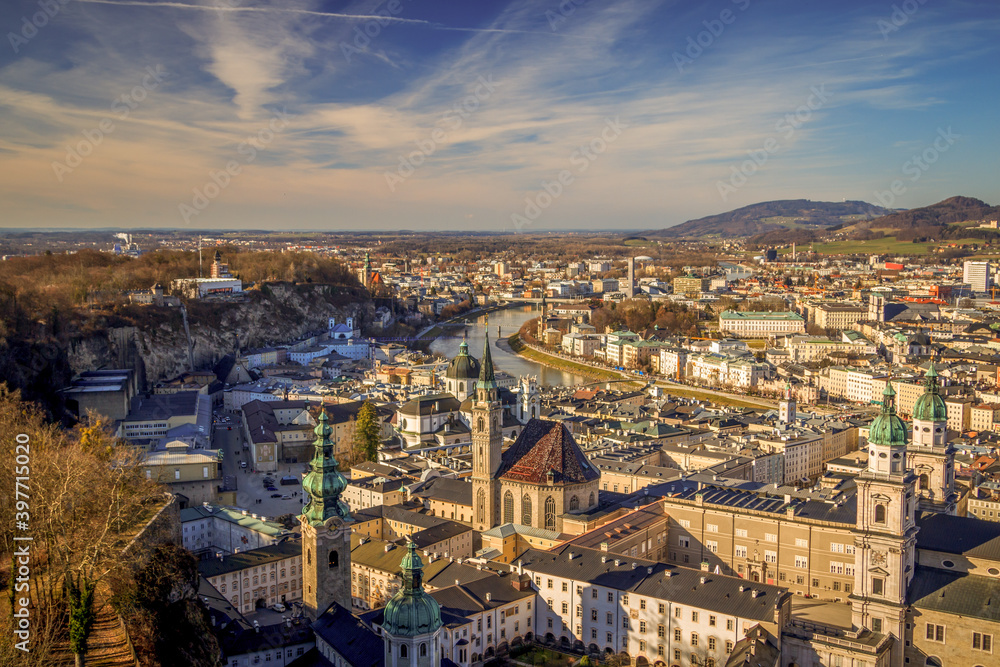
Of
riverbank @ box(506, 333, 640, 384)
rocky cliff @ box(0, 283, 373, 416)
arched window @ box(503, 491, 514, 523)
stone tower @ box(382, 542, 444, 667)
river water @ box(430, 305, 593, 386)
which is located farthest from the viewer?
riverbank @ box(506, 333, 640, 384)

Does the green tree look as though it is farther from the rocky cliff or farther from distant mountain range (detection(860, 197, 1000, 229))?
distant mountain range (detection(860, 197, 1000, 229))

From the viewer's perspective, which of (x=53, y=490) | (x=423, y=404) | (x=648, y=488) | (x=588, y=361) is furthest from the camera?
(x=588, y=361)

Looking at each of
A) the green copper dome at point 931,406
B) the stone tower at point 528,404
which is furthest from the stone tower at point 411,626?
the stone tower at point 528,404

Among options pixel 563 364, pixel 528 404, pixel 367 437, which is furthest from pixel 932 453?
pixel 563 364

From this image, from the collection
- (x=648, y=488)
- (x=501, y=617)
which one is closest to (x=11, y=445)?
(x=501, y=617)

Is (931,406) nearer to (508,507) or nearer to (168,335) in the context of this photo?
(508,507)

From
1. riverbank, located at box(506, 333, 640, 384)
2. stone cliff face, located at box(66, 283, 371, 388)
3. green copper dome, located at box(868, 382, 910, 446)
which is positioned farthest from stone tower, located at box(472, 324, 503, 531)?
riverbank, located at box(506, 333, 640, 384)

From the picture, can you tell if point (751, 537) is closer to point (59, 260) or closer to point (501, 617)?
point (501, 617)

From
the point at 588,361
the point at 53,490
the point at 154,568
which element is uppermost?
the point at 53,490
